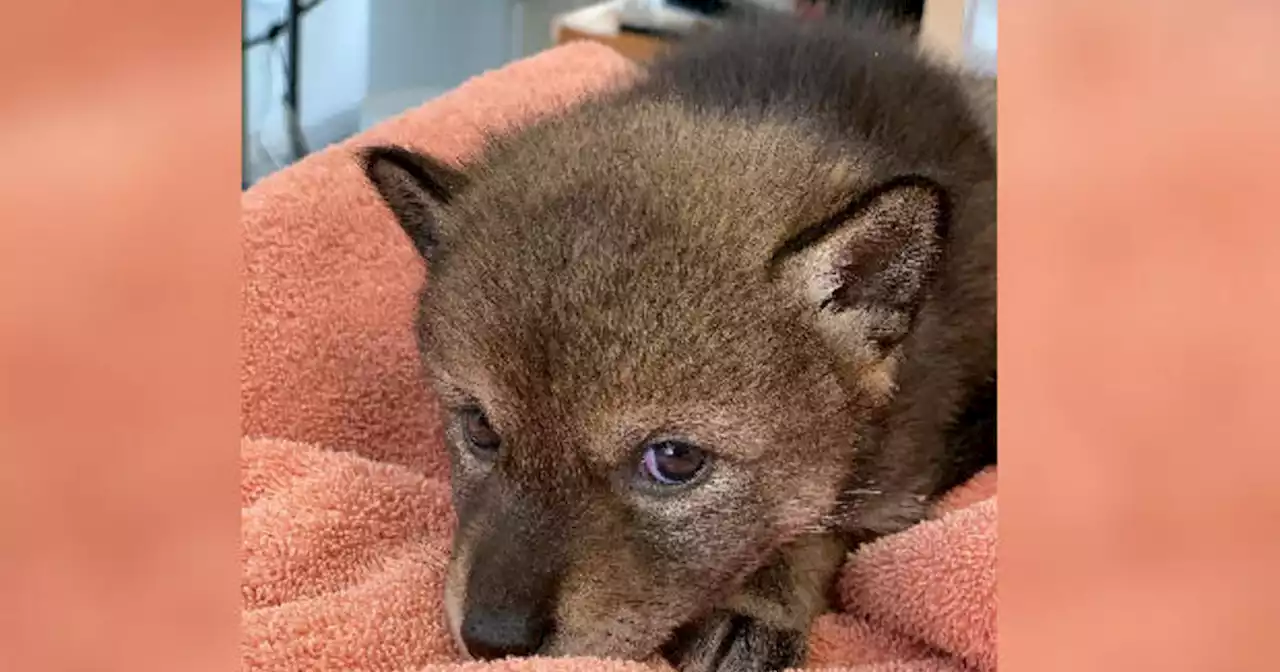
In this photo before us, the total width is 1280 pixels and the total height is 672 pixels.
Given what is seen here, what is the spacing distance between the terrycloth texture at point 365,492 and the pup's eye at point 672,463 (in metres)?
0.16

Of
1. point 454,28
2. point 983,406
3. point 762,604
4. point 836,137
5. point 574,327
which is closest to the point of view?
point 574,327

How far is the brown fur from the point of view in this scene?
1070 millimetres

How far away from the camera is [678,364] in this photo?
107cm

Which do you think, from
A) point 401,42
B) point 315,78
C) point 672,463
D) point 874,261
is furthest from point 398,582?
point 401,42

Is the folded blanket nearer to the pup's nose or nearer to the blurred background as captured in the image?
the pup's nose

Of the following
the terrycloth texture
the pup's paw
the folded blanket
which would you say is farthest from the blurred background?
the pup's paw

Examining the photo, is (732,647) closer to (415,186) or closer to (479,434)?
(479,434)

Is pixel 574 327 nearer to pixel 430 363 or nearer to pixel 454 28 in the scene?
pixel 430 363

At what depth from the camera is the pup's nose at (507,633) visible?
3.31 ft

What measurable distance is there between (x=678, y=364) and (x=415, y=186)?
1.40 ft

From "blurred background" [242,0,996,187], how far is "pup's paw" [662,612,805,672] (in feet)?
2.00
